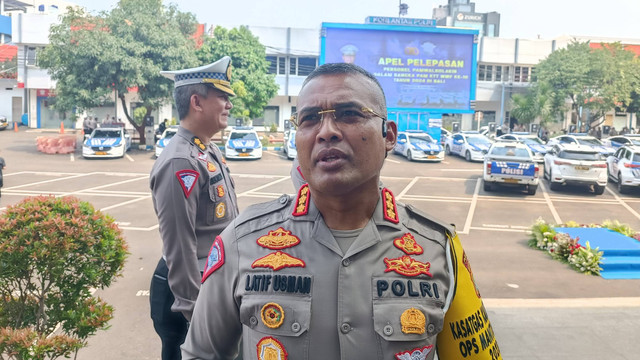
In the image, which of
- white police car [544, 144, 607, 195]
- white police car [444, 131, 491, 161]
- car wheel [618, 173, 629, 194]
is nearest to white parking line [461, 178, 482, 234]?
white police car [544, 144, 607, 195]

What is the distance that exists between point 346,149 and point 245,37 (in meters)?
33.8

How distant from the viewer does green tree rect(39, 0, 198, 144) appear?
82.5ft

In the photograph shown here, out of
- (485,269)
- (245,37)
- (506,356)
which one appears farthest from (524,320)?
(245,37)

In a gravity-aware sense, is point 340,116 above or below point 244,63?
below

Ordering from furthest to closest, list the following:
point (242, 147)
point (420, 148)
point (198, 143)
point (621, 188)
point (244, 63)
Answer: point (244, 63)
point (420, 148)
point (242, 147)
point (621, 188)
point (198, 143)

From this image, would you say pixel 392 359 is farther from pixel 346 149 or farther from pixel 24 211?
pixel 24 211

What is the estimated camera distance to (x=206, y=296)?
1.84 meters

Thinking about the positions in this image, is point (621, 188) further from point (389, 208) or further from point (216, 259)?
point (216, 259)

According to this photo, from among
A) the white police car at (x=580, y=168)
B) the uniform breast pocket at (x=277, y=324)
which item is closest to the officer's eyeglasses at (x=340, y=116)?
the uniform breast pocket at (x=277, y=324)

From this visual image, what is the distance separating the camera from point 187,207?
310 centimetres

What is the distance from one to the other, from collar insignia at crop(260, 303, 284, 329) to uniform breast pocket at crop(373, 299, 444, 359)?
11.4 inches

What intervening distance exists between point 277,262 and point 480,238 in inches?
392

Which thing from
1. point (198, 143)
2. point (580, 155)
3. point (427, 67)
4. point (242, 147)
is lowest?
point (242, 147)

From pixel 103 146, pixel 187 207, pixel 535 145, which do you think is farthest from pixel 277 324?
pixel 535 145
